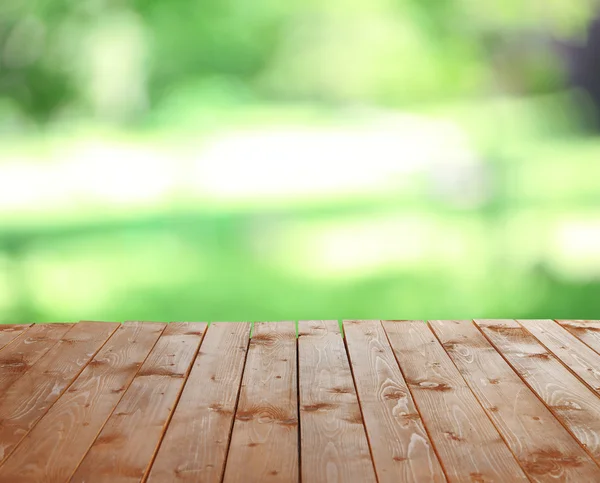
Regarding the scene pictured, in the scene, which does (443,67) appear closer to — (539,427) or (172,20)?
(172,20)

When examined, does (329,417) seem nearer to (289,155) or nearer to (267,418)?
(267,418)

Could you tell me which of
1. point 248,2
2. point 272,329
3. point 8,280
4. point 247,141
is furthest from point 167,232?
point 272,329

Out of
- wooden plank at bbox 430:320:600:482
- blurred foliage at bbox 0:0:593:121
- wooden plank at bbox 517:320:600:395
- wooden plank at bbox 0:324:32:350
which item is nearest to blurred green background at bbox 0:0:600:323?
blurred foliage at bbox 0:0:593:121

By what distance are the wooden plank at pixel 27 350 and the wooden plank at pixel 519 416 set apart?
A: 1236 millimetres

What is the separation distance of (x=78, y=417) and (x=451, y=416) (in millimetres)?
884

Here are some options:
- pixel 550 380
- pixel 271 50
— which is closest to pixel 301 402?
pixel 550 380

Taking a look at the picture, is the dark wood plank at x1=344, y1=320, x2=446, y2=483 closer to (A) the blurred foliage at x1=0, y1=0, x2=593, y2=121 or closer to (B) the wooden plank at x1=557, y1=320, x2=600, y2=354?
(B) the wooden plank at x1=557, y1=320, x2=600, y2=354

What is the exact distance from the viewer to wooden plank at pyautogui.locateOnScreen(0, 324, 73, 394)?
7.39 feet

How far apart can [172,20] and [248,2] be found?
45cm

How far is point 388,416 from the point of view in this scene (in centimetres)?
189

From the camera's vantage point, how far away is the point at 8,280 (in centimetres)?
489

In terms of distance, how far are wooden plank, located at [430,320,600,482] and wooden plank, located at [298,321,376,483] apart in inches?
12.7

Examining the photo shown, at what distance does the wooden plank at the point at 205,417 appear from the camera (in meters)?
1.63

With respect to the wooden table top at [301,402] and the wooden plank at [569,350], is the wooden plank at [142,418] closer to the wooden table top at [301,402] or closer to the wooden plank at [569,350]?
the wooden table top at [301,402]
